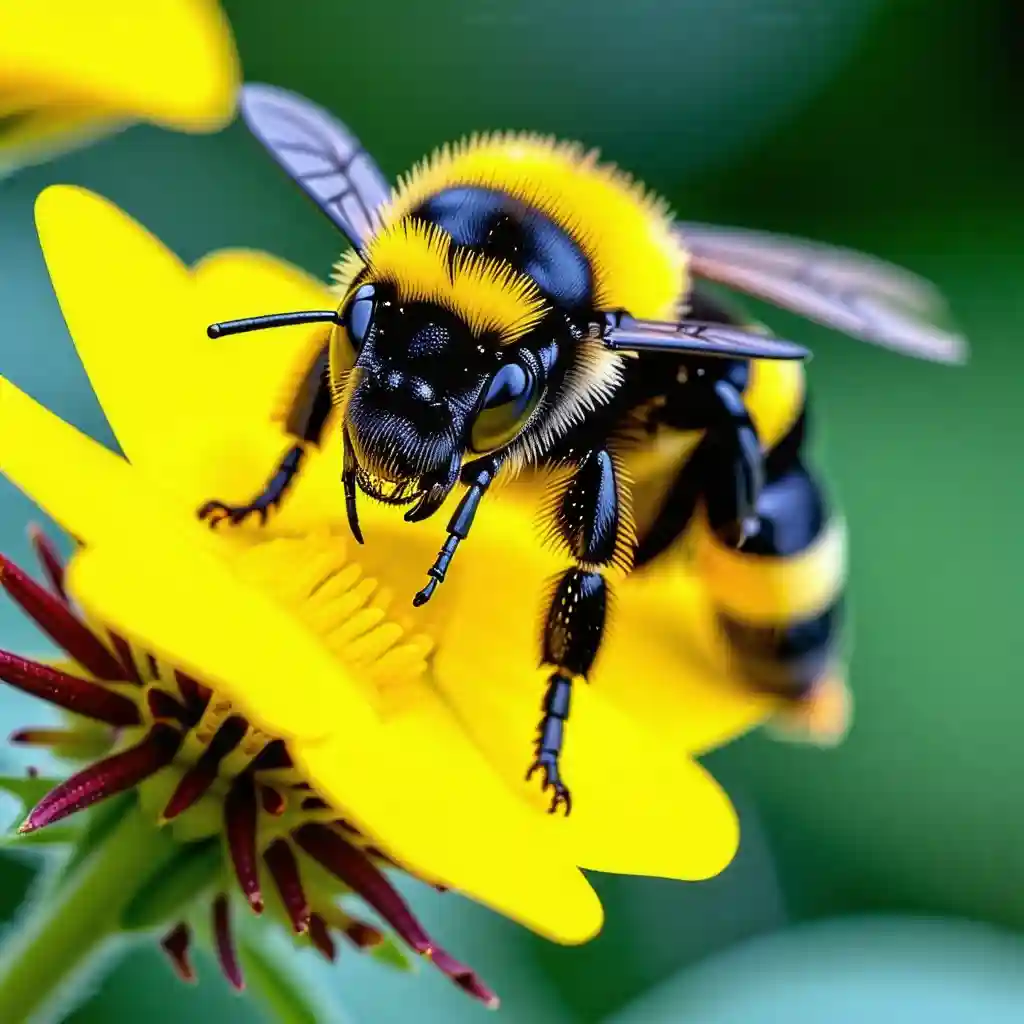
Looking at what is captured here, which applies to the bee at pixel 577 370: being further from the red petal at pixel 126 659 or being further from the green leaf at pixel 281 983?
the green leaf at pixel 281 983

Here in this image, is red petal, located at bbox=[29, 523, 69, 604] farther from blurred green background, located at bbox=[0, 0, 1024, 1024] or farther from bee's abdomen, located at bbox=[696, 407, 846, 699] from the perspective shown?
bee's abdomen, located at bbox=[696, 407, 846, 699]

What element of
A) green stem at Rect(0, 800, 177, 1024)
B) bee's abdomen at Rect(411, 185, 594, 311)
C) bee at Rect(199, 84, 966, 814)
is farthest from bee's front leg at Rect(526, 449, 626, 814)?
green stem at Rect(0, 800, 177, 1024)

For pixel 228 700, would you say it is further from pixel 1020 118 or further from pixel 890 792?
pixel 1020 118

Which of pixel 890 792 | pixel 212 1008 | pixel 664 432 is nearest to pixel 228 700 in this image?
pixel 664 432

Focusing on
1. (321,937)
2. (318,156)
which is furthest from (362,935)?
(318,156)

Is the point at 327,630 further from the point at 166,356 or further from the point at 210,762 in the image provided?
the point at 166,356
